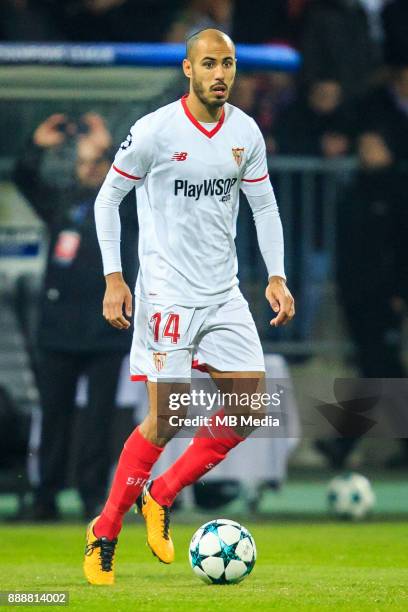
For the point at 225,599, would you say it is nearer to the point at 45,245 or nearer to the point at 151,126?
the point at 151,126

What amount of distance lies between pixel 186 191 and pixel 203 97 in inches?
16.1

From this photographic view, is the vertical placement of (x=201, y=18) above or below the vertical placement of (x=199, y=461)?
above

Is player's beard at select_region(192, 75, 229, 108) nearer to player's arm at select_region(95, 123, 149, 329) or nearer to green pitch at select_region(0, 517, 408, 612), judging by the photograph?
player's arm at select_region(95, 123, 149, 329)

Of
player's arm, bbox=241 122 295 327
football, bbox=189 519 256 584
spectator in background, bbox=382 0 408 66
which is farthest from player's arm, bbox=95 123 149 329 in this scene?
spectator in background, bbox=382 0 408 66

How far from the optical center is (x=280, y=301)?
7031mm

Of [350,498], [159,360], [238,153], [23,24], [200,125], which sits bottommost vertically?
[350,498]

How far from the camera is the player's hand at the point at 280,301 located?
22.9ft

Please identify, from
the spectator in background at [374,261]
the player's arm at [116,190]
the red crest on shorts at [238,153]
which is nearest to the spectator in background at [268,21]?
the spectator in background at [374,261]

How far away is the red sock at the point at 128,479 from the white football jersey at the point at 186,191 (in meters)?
0.64

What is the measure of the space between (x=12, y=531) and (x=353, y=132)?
4453 millimetres

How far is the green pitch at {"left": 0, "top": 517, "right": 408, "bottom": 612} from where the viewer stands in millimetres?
6219

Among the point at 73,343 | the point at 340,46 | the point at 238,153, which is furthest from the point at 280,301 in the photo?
the point at 340,46

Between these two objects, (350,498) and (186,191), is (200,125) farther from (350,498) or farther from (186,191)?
(350,498)

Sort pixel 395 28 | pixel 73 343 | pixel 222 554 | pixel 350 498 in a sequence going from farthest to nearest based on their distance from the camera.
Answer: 1. pixel 395 28
2. pixel 350 498
3. pixel 73 343
4. pixel 222 554
